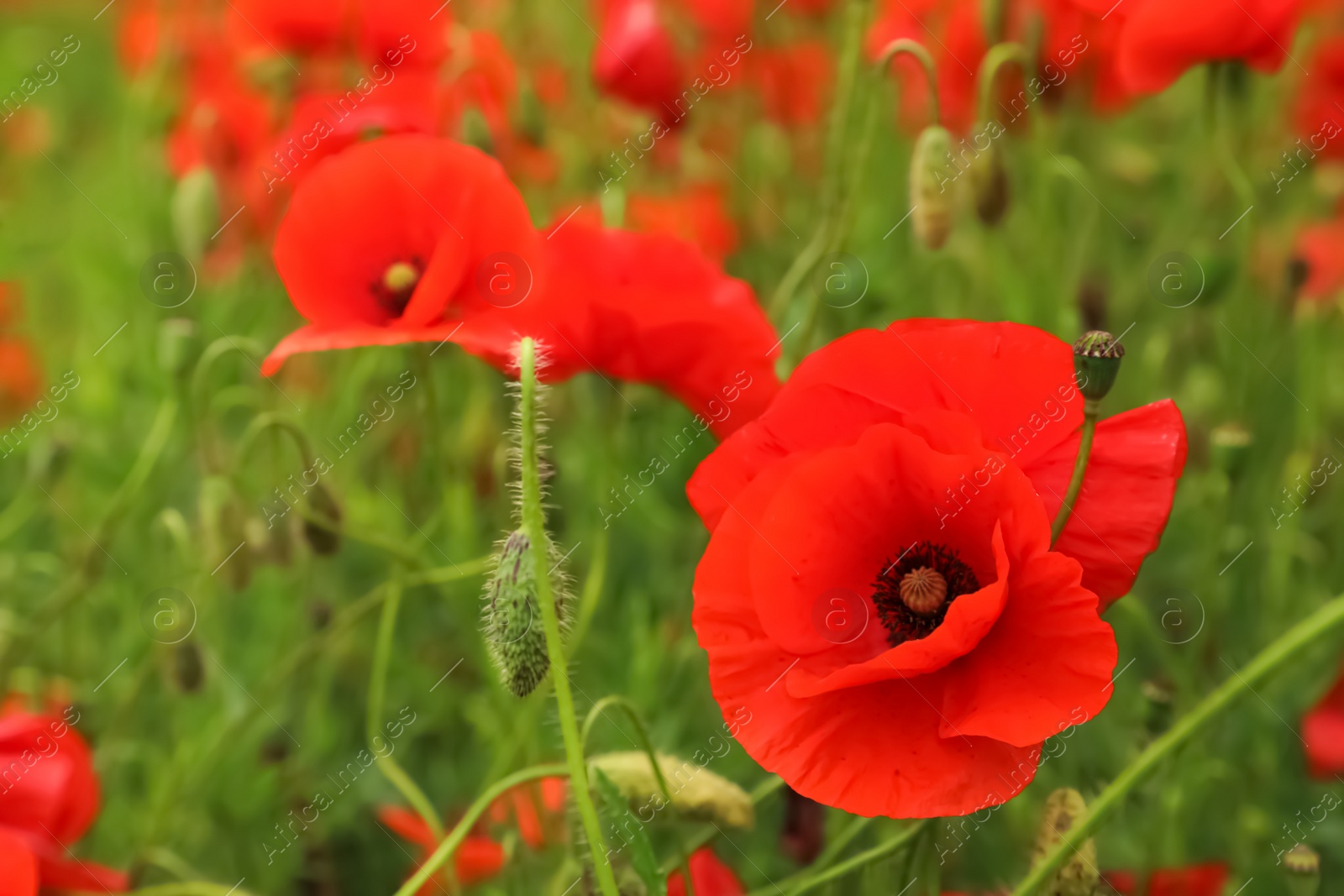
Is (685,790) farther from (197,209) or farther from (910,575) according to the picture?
(197,209)

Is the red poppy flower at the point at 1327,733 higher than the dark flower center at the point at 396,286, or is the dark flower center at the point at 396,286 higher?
the dark flower center at the point at 396,286

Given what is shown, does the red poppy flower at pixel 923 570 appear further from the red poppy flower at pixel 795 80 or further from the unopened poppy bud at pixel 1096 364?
the red poppy flower at pixel 795 80

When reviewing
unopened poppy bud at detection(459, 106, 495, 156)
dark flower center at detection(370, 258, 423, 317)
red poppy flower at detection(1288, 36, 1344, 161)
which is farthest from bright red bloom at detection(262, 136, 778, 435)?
red poppy flower at detection(1288, 36, 1344, 161)

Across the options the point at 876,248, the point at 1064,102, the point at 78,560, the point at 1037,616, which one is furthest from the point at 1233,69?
the point at 78,560

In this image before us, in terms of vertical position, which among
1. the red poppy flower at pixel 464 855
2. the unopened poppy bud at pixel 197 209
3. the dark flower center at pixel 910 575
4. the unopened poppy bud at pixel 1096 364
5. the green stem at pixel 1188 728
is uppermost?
the unopened poppy bud at pixel 197 209

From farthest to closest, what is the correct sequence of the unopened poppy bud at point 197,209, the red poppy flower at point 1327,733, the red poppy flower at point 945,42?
1. the red poppy flower at point 945,42
2. the unopened poppy bud at point 197,209
3. the red poppy flower at point 1327,733

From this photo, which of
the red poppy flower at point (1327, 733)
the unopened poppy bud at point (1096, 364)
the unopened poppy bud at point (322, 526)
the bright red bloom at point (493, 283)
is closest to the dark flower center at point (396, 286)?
the bright red bloom at point (493, 283)

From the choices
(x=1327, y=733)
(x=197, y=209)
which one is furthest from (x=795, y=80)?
(x=1327, y=733)

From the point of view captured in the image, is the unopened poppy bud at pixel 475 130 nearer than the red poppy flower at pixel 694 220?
Yes

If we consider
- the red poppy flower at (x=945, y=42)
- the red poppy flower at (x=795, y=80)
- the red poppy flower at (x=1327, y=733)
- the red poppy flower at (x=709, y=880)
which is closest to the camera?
the red poppy flower at (x=709, y=880)
